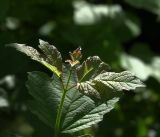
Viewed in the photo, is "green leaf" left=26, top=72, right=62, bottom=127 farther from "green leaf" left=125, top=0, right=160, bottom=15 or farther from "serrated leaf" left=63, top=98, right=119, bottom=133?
"green leaf" left=125, top=0, right=160, bottom=15

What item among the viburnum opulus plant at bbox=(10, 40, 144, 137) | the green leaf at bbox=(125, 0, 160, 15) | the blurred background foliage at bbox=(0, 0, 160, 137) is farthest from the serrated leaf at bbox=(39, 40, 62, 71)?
the green leaf at bbox=(125, 0, 160, 15)

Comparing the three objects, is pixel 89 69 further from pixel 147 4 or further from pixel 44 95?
pixel 147 4

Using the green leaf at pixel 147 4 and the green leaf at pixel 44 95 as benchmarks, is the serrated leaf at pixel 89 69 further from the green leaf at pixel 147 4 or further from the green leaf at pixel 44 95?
the green leaf at pixel 147 4

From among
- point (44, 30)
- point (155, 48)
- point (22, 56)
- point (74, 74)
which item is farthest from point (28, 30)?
point (74, 74)

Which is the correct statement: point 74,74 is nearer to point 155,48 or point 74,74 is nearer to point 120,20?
point 120,20

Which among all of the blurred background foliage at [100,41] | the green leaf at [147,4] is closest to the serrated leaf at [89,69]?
the blurred background foliage at [100,41]

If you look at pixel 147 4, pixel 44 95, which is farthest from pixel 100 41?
pixel 44 95

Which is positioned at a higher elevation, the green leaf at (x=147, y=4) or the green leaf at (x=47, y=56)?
the green leaf at (x=147, y=4)
